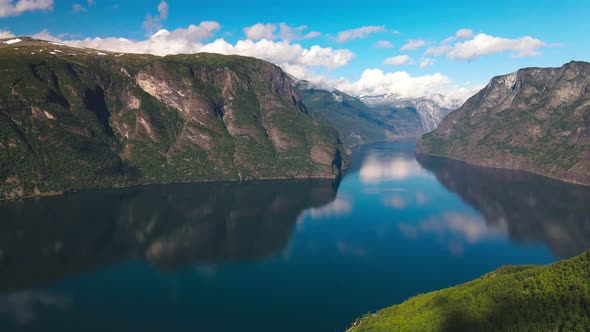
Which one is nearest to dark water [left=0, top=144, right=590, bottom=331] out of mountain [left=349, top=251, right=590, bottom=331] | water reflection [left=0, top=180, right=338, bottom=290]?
water reflection [left=0, top=180, right=338, bottom=290]

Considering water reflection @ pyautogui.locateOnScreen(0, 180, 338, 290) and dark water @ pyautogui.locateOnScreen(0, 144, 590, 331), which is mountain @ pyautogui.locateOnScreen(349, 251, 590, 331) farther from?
water reflection @ pyautogui.locateOnScreen(0, 180, 338, 290)

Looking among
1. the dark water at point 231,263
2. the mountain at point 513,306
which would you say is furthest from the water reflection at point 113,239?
the mountain at point 513,306

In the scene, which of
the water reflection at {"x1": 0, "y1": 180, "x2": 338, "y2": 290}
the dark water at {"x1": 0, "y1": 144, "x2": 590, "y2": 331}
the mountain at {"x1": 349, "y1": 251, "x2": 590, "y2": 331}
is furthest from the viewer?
the water reflection at {"x1": 0, "y1": 180, "x2": 338, "y2": 290}

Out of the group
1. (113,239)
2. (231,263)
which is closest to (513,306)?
(231,263)

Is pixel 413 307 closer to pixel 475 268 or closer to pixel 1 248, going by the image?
pixel 475 268

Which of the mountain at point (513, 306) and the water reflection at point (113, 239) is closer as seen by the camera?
the mountain at point (513, 306)

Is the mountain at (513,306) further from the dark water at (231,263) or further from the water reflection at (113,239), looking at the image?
the water reflection at (113,239)

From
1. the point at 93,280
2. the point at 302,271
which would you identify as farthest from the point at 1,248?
the point at 302,271
